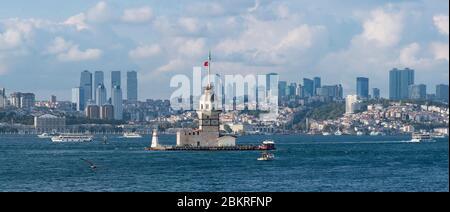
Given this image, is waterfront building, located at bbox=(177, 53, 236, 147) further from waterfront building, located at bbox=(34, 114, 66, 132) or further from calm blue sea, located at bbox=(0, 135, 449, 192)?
waterfront building, located at bbox=(34, 114, 66, 132)

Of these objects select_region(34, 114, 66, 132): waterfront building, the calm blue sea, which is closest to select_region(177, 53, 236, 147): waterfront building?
the calm blue sea

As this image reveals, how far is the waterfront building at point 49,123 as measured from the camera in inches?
7232

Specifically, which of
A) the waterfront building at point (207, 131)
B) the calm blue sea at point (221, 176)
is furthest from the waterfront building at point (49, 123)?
the calm blue sea at point (221, 176)

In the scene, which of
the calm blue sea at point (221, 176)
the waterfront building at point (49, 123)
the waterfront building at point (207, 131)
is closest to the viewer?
the calm blue sea at point (221, 176)

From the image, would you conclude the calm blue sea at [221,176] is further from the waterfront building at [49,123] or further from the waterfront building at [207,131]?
the waterfront building at [49,123]

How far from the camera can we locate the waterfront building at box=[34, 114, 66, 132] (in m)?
184

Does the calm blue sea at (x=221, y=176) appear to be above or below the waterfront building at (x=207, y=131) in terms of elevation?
below

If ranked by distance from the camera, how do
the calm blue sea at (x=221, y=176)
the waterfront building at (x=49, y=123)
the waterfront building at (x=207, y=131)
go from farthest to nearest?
the waterfront building at (x=49, y=123) < the waterfront building at (x=207, y=131) < the calm blue sea at (x=221, y=176)

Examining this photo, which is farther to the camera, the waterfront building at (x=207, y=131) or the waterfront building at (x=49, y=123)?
the waterfront building at (x=49, y=123)

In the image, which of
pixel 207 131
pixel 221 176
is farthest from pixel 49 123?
pixel 221 176
